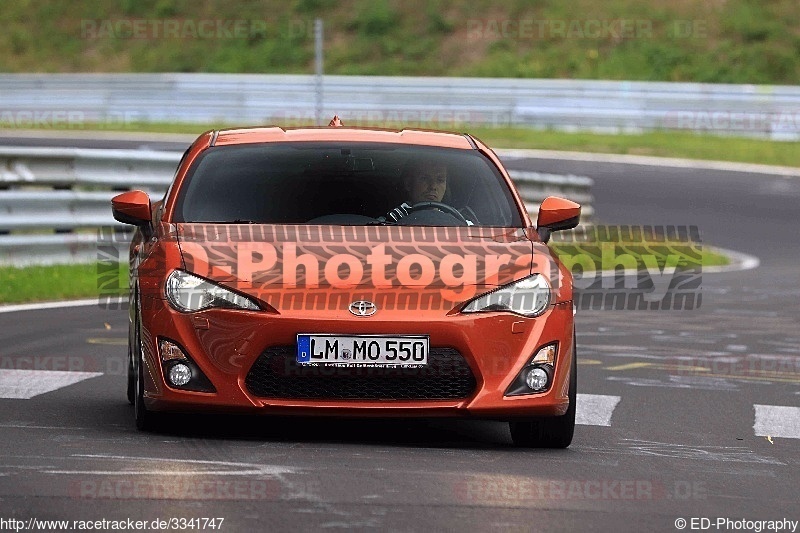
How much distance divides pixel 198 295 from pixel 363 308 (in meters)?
0.70

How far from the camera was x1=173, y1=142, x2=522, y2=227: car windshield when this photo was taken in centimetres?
850

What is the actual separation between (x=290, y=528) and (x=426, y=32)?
42.6 meters

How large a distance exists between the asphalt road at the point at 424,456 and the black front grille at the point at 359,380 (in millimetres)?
234

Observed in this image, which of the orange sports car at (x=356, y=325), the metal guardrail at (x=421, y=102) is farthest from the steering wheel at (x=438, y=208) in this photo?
the metal guardrail at (x=421, y=102)

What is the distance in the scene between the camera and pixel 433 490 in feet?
21.1

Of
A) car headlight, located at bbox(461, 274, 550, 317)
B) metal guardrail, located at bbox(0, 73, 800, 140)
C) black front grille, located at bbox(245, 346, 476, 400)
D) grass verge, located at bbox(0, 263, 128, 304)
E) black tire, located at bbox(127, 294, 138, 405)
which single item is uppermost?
car headlight, located at bbox(461, 274, 550, 317)

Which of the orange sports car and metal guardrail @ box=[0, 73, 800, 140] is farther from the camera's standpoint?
metal guardrail @ box=[0, 73, 800, 140]

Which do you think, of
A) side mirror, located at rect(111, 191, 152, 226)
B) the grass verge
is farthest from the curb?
side mirror, located at rect(111, 191, 152, 226)

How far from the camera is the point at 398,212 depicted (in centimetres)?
857

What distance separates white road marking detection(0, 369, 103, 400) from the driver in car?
7.45ft

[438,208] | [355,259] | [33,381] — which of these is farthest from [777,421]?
[33,381]

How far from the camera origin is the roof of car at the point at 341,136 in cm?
898

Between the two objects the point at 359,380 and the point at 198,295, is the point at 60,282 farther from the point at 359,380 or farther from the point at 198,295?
the point at 359,380

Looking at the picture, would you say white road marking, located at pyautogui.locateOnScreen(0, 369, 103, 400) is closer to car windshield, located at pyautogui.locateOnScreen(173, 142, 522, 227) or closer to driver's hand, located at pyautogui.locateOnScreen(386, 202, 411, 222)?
car windshield, located at pyautogui.locateOnScreen(173, 142, 522, 227)
